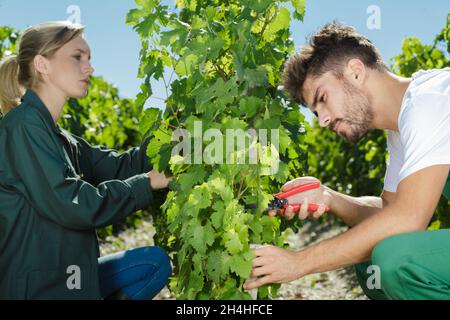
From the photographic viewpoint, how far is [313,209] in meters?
2.59

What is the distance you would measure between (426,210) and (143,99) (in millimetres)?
1136

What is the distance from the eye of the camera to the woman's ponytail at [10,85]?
284cm

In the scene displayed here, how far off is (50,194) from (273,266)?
886mm

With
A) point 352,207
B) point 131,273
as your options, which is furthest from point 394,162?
point 131,273

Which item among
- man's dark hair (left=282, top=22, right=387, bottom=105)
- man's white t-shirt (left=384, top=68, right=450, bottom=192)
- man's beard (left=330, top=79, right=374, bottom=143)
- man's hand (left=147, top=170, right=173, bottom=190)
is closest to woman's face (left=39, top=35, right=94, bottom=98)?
man's hand (left=147, top=170, right=173, bottom=190)

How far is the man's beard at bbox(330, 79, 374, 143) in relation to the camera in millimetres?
2590

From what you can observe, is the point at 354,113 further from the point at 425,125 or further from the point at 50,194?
the point at 50,194

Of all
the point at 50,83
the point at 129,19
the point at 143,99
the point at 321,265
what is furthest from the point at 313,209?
the point at 50,83

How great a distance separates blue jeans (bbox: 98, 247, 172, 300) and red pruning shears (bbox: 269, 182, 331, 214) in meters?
0.71

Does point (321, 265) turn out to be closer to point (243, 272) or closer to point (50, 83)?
point (243, 272)

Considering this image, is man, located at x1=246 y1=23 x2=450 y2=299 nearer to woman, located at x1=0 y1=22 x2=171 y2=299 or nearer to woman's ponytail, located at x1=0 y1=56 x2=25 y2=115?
woman, located at x1=0 y1=22 x2=171 y2=299

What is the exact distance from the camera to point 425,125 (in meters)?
2.26

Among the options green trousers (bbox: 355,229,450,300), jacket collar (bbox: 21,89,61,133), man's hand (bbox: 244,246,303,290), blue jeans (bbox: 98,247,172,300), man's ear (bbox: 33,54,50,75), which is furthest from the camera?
blue jeans (bbox: 98,247,172,300)

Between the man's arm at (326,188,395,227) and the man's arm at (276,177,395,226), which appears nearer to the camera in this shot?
the man's arm at (276,177,395,226)
